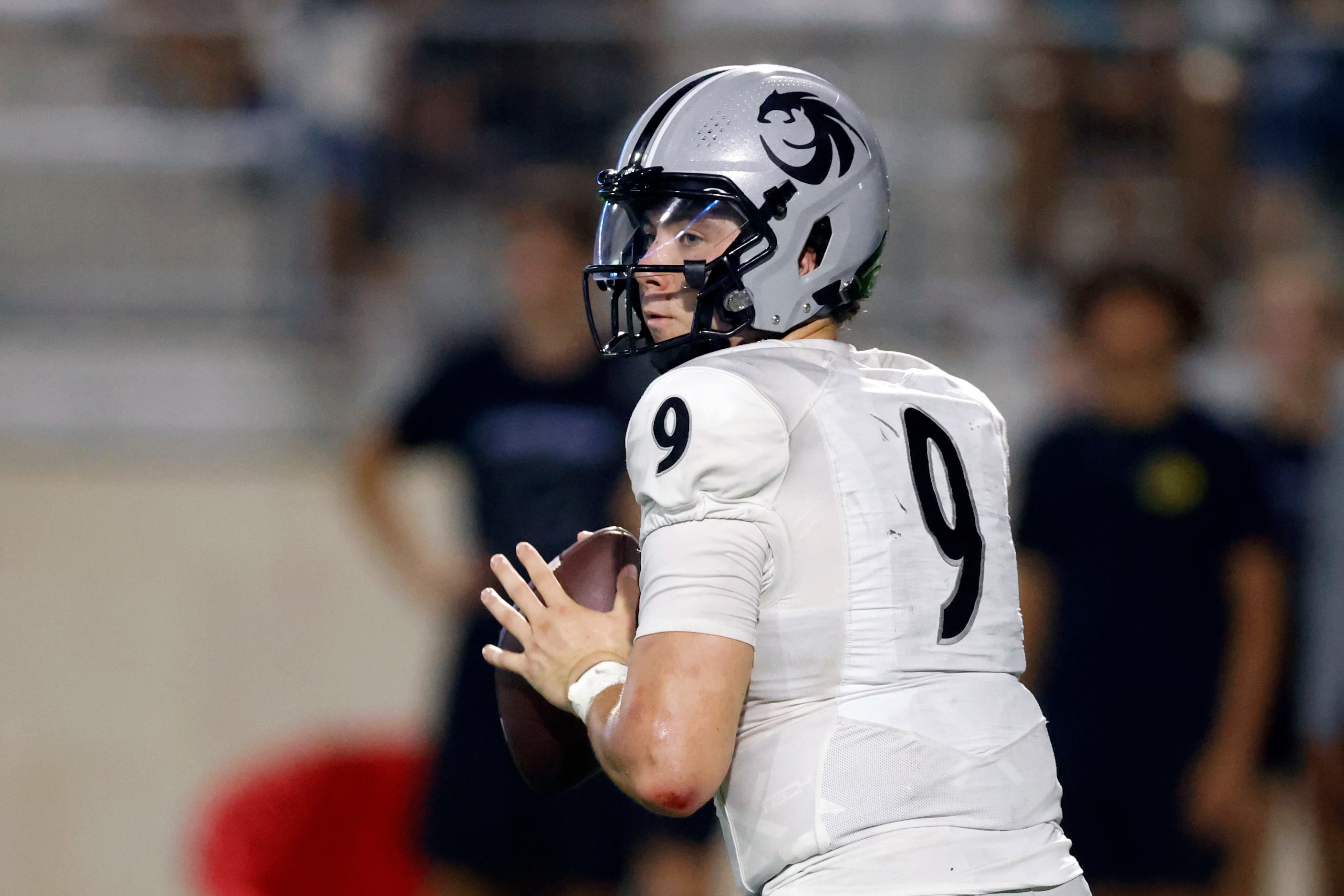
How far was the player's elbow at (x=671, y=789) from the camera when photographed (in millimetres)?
1831

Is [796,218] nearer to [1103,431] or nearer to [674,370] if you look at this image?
[674,370]

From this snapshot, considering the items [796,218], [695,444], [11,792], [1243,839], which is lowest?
[11,792]

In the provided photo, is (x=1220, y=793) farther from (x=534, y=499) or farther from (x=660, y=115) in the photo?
(x=660, y=115)

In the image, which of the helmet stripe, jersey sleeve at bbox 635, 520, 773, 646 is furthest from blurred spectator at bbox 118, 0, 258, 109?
jersey sleeve at bbox 635, 520, 773, 646

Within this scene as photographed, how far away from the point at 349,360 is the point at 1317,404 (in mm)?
3434

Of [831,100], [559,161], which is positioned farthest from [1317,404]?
[831,100]

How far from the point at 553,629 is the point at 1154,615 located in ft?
9.49

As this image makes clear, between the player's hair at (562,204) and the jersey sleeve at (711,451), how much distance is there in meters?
2.69

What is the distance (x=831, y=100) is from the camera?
2.25 m

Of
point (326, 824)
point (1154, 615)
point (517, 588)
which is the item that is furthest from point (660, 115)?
point (326, 824)

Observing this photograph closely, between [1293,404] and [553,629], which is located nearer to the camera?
[553,629]

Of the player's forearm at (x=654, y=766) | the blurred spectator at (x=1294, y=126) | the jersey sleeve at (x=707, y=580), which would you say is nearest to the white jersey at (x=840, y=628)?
the jersey sleeve at (x=707, y=580)

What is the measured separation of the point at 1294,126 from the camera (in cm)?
638

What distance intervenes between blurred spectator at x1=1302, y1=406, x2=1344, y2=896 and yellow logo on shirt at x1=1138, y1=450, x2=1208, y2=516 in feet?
1.18
